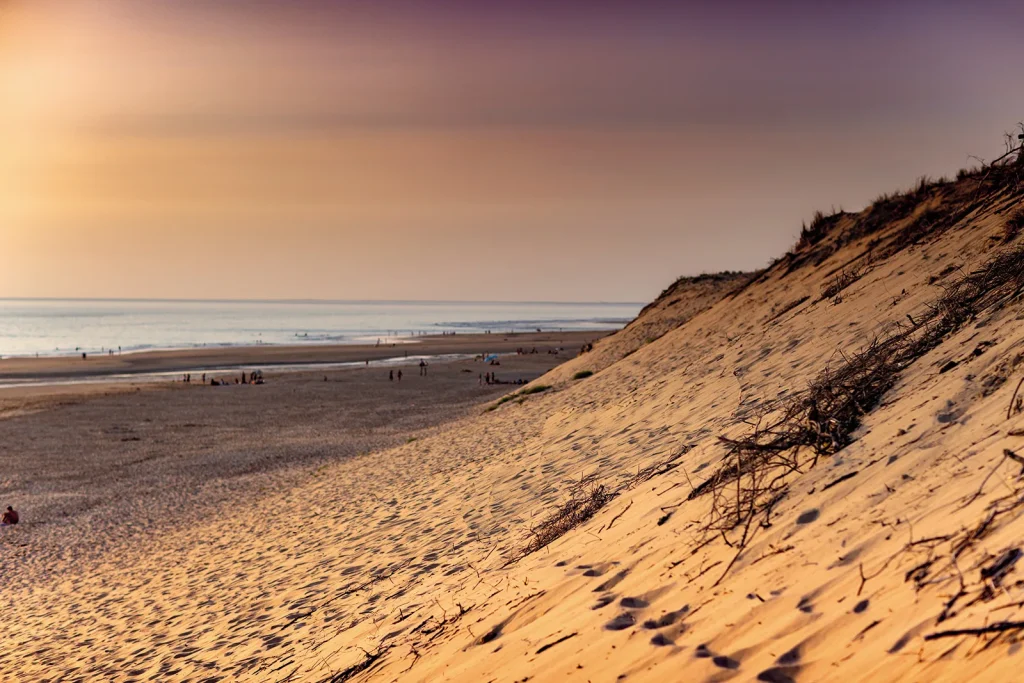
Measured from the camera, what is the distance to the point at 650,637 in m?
4.87

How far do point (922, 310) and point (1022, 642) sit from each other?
8.01 meters

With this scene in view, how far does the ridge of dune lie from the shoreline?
47.2 metres

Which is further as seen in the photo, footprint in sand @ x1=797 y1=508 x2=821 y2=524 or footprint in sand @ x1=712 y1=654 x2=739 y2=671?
footprint in sand @ x1=797 y1=508 x2=821 y2=524

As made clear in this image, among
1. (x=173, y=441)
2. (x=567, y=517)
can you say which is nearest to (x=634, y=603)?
(x=567, y=517)

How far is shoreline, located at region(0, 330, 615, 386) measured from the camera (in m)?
58.4

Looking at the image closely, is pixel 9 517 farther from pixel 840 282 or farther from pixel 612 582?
pixel 840 282

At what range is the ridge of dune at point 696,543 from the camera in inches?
170

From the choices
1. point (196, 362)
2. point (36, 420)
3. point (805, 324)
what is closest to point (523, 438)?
point (805, 324)

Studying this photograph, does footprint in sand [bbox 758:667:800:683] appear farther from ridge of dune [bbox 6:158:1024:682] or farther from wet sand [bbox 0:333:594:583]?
wet sand [bbox 0:333:594:583]

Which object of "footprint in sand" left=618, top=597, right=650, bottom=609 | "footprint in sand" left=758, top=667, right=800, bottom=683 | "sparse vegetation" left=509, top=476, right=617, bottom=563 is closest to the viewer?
"footprint in sand" left=758, top=667, right=800, bottom=683

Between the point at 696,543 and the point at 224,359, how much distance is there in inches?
2740

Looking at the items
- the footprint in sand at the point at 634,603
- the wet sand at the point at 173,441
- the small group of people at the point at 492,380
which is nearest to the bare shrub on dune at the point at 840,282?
the footprint in sand at the point at 634,603

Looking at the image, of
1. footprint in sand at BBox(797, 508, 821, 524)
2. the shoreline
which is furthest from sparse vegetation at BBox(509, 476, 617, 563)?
the shoreline

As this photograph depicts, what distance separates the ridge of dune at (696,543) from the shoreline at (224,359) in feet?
155
